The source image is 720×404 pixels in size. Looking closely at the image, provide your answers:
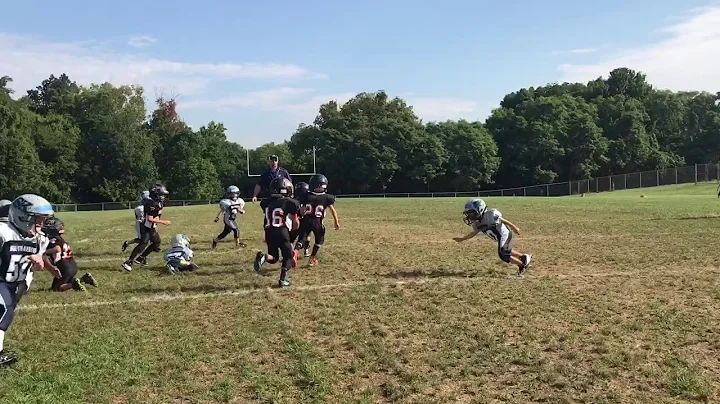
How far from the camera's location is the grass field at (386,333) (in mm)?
4926

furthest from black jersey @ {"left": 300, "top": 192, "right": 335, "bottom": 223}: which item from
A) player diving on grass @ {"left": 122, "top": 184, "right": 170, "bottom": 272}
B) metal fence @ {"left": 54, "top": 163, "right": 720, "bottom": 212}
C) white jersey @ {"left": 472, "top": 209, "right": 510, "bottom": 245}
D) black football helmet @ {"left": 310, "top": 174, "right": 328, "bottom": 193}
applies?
metal fence @ {"left": 54, "top": 163, "right": 720, "bottom": 212}

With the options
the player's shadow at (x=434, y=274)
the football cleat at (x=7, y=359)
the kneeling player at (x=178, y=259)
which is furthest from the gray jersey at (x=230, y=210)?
the football cleat at (x=7, y=359)

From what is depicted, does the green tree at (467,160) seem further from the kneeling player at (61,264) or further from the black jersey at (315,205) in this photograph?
the kneeling player at (61,264)

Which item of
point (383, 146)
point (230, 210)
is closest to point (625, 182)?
point (383, 146)

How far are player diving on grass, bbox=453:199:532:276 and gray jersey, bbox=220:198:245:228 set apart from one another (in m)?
6.62

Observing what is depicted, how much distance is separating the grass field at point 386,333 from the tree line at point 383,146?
5970cm

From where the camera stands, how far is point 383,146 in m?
72.3

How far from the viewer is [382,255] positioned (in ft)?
41.7

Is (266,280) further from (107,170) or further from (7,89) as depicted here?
(7,89)

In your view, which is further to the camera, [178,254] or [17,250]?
[178,254]

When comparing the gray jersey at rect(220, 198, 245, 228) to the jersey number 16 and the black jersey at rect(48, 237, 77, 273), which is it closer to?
the black jersey at rect(48, 237, 77, 273)

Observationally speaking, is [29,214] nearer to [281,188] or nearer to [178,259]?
[281,188]

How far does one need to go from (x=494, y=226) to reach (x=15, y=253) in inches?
280

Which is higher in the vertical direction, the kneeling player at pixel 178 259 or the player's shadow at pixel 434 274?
the kneeling player at pixel 178 259
